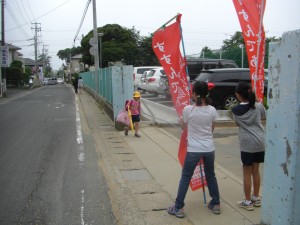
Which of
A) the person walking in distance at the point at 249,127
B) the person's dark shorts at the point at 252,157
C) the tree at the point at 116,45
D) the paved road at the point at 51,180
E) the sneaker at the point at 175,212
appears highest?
the tree at the point at 116,45

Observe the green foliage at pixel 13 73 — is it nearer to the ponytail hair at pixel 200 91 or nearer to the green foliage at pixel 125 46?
the green foliage at pixel 125 46

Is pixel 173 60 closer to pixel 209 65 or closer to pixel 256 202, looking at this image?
pixel 256 202

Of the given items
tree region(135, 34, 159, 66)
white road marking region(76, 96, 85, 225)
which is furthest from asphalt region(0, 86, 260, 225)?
tree region(135, 34, 159, 66)

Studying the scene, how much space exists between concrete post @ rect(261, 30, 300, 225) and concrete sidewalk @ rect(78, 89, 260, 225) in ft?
2.67

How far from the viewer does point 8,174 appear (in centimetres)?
683

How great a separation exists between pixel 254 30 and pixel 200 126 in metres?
1.87

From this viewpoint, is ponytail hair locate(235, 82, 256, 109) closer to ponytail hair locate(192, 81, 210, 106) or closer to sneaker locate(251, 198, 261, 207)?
ponytail hair locate(192, 81, 210, 106)

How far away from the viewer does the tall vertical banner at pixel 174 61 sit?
5141 millimetres

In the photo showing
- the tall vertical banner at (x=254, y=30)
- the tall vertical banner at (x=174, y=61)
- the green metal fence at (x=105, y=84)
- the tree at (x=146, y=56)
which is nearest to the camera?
the tall vertical banner at (x=174, y=61)

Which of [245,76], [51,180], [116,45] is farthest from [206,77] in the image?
[116,45]

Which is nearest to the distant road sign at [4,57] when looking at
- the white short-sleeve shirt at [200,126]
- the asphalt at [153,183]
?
the asphalt at [153,183]

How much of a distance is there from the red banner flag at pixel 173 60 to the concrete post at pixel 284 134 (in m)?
1.64

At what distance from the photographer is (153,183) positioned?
6102 mm

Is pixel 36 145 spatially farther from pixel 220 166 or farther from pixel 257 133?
pixel 257 133
